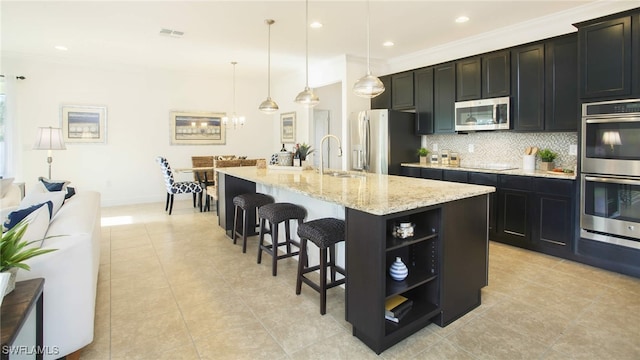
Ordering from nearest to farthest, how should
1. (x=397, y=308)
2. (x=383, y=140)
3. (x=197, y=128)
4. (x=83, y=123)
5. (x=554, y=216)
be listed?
(x=397, y=308), (x=554, y=216), (x=383, y=140), (x=83, y=123), (x=197, y=128)

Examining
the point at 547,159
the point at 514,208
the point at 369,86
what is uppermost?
the point at 369,86

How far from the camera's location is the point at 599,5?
3607mm

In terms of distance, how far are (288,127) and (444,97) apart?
389cm

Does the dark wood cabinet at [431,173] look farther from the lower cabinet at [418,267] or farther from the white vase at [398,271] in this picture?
the white vase at [398,271]

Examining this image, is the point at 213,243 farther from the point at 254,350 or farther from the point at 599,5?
the point at 599,5

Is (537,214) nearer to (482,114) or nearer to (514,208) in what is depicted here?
(514,208)

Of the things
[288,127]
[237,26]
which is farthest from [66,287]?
[288,127]

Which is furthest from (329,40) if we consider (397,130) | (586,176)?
(586,176)

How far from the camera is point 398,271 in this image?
85.1 inches

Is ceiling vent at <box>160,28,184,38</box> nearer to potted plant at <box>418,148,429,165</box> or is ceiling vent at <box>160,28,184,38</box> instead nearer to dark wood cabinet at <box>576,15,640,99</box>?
potted plant at <box>418,148,429,165</box>

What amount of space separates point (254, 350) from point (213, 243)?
236 centimetres

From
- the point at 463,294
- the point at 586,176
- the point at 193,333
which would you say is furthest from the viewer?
the point at 586,176

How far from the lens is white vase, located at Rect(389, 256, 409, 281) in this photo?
2162mm

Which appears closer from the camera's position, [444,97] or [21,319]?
[21,319]
